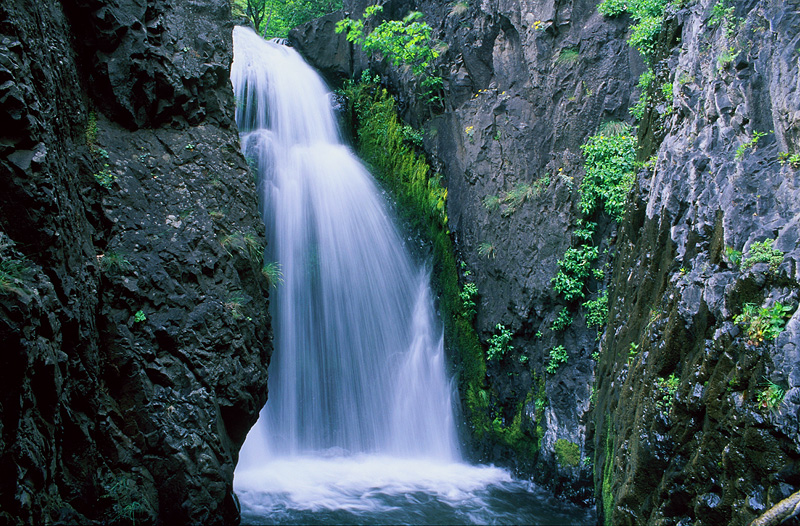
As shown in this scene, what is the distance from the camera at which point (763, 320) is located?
3568mm

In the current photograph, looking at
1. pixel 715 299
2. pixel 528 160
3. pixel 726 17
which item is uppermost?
pixel 726 17

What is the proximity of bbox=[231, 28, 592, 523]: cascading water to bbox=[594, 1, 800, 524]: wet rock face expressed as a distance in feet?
10.5

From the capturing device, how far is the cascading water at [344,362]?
7.89m

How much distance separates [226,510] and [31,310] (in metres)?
3.32

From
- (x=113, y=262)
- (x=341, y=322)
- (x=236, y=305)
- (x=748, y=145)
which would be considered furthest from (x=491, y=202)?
(x=113, y=262)

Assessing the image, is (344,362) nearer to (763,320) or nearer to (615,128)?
(615,128)

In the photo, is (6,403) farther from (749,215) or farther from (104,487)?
(749,215)

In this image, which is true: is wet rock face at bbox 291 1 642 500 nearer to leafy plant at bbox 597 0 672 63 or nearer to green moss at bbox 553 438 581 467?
green moss at bbox 553 438 581 467

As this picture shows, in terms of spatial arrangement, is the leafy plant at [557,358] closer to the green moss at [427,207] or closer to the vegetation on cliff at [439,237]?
the vegetation on cliff at [439,237]

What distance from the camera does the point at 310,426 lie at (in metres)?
9.06

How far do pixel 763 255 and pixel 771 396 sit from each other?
1.05 meters

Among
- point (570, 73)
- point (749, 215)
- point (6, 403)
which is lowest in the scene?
point (6, 403)

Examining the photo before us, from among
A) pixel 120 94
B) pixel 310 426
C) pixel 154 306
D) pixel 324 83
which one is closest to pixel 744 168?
pixel 154 306

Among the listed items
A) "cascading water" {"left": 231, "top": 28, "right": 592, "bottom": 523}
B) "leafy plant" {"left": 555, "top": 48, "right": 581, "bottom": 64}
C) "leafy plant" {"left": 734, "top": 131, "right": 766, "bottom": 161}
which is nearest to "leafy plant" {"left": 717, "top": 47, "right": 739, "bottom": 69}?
"leafy plant" {"left": 734, "top": 131, "right": 766, "bottom": 161}
